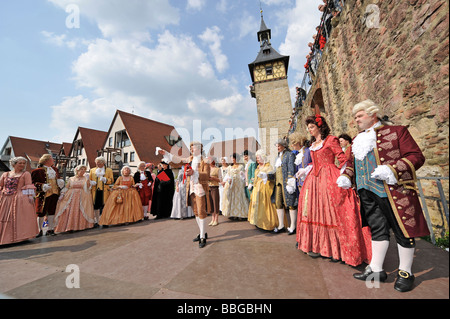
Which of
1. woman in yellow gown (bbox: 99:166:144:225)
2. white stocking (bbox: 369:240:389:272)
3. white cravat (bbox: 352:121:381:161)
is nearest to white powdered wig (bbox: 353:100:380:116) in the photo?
white cravat (bbox: 352:121:381:161)

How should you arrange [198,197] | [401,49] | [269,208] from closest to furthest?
1. [401,49]
2. [198,197]
3. [269,208]

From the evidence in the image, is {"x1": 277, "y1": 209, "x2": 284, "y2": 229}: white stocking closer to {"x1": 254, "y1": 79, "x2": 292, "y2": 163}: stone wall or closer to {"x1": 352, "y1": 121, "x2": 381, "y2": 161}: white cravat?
{"x1": 352, "y1": 121, "x2": 381, "y2": 161}: white cravat

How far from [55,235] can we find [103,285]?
3.92 meters

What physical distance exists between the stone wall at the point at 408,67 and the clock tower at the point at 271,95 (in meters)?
16.7

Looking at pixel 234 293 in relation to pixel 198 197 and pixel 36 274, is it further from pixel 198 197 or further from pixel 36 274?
pixel 36 274

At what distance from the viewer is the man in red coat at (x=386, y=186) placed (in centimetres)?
152

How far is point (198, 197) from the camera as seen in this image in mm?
3264

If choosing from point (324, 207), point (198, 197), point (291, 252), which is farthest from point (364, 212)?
point (198, 197)

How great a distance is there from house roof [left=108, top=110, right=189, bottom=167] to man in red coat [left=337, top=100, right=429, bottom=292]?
1786 cm

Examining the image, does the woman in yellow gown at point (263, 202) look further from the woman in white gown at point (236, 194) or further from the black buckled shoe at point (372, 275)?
the black buckled shoe at point (372, 275)

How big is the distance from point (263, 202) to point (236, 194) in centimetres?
151

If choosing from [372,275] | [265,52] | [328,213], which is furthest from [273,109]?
[372,275]

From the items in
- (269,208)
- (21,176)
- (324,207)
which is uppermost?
(21,176)

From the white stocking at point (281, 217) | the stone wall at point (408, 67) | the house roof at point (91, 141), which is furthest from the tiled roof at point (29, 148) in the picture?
the stone wall at point (408, 67)
